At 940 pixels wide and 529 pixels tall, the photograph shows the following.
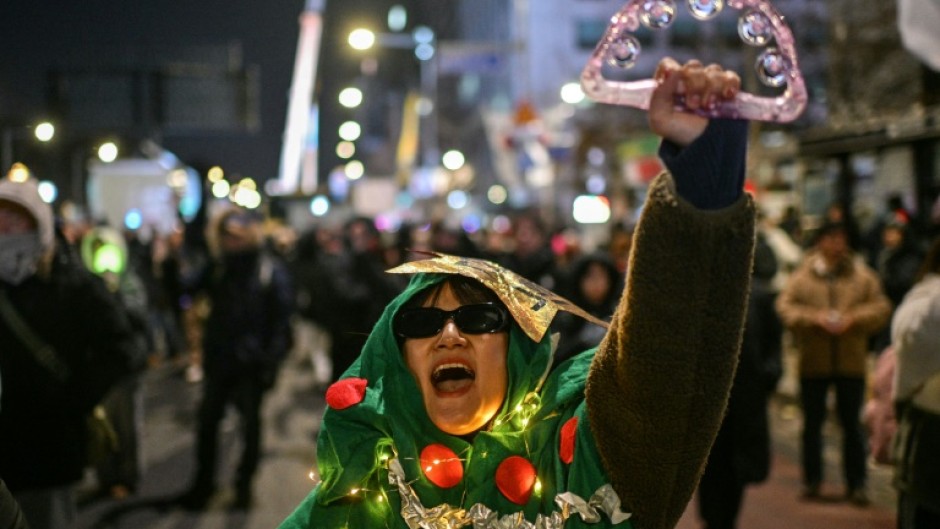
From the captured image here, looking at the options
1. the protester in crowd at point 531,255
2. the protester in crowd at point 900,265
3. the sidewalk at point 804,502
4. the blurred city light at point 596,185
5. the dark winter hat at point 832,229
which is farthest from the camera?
the blurred city light at point 596,185

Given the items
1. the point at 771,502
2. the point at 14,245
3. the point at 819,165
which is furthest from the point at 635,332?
the point at 819,165

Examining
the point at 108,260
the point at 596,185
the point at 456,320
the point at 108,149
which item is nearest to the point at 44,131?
the point at 108,260

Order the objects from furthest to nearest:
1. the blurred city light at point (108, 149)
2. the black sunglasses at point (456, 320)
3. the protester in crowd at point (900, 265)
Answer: the blurred city light at point (108, 149) < the protester in crowd at point (900, 265) < the black sunglasses at point (456, 320)

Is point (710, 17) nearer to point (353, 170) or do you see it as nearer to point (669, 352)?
point (669, 352)

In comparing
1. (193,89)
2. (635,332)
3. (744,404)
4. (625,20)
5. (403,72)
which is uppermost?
(403,72)

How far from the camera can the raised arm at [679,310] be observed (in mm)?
1854

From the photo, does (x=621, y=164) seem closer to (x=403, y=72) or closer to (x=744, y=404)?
(x=744, y=404)

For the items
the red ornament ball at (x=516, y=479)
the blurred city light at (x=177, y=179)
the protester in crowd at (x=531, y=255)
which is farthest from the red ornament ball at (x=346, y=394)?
the blurred city light at (x=177, y=179)

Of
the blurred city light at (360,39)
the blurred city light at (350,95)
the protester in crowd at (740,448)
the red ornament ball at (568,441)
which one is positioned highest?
the blurred city light at (350,95)

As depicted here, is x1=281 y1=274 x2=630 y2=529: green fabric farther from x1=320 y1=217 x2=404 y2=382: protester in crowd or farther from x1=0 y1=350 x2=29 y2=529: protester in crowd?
x1=320 y1=217 x2=404 y2=382: protester in crowd

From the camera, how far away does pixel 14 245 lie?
14.6 ft

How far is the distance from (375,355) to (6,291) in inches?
102

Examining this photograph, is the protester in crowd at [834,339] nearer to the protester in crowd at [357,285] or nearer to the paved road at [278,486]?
the paved road at [278,486]

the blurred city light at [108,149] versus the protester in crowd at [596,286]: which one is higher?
the blurred city light at [108,149]
